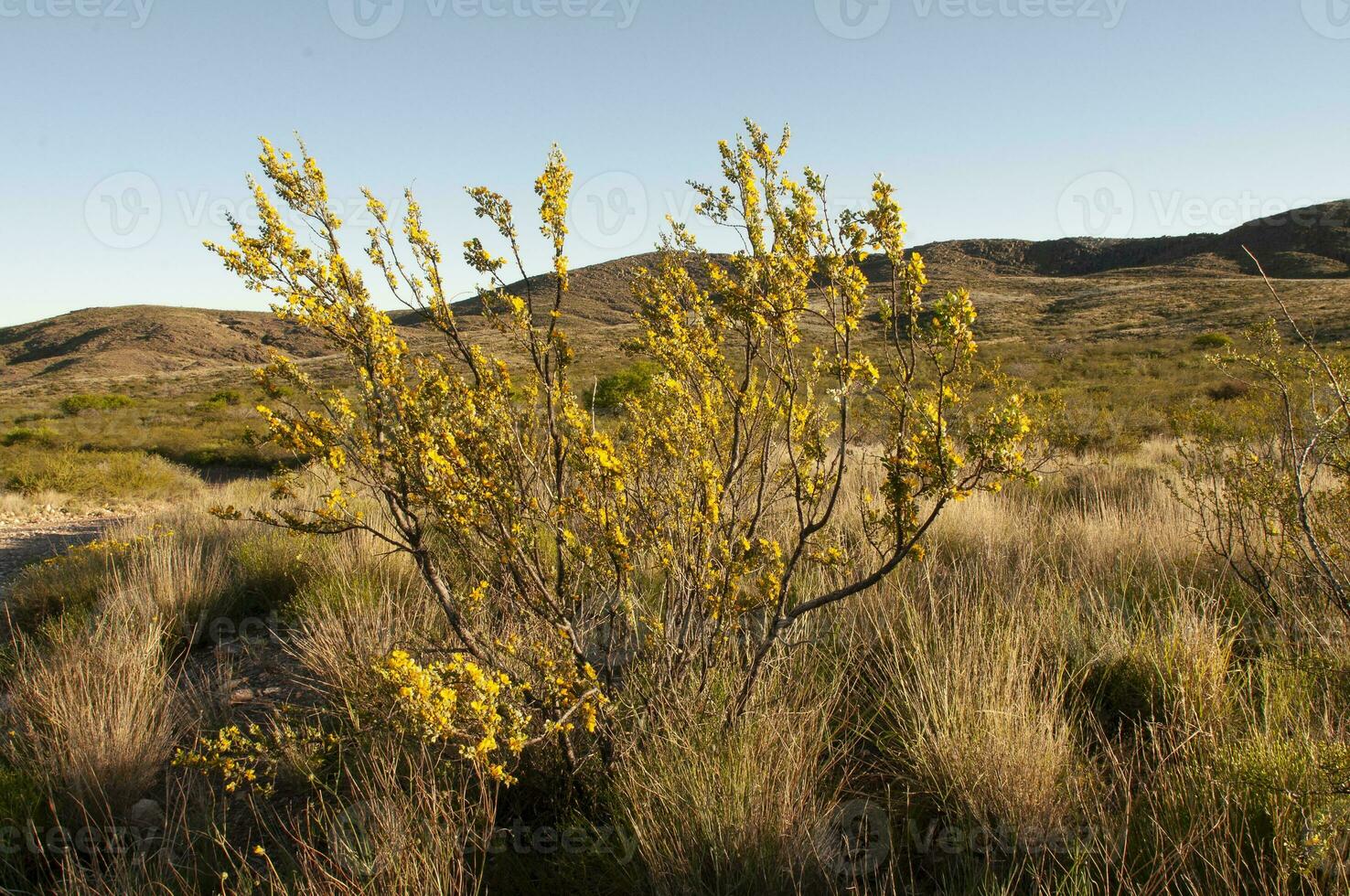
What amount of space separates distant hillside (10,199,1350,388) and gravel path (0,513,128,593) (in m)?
24.5

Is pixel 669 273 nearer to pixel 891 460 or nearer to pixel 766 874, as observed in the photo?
pixel 891 460

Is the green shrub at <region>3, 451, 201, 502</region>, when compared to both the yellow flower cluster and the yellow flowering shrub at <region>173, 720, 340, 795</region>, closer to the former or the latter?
the yellow flowering shrub at <region>173, 720, 340, 795</region>

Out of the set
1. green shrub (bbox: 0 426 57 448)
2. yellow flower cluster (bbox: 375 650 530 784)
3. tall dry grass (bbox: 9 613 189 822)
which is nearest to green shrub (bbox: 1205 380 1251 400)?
yellow flower cluster (bbox: 375 650 530 784)

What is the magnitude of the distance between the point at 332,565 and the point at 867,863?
4038 millimetres

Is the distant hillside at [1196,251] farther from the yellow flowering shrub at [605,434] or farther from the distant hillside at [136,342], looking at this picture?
the distant hillside at [136,342]

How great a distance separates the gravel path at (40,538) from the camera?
6.88 m

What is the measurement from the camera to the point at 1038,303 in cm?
5297

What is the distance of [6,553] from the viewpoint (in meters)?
7.39

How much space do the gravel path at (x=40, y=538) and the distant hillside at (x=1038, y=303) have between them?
966 inches

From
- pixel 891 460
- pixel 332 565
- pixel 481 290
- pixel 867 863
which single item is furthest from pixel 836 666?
pixel 332 565

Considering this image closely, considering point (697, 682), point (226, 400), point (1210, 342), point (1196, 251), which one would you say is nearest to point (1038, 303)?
point (1196, 251)

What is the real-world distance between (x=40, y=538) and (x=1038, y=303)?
58.2m

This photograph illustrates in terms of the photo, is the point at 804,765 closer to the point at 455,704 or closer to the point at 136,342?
the point at 455,704

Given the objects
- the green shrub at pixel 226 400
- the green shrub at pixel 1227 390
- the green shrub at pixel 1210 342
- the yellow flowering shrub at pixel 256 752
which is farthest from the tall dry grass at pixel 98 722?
the green shrub at pixel 1210 342
